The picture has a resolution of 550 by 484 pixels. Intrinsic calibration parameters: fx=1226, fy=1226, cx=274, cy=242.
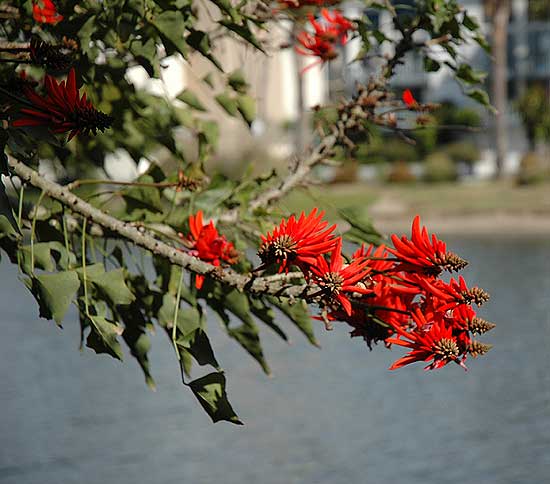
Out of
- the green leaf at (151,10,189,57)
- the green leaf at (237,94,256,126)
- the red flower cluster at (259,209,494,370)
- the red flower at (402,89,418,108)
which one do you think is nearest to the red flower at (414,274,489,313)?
the red flower cluster at (259,209,494,370)

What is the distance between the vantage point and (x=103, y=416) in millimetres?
8883

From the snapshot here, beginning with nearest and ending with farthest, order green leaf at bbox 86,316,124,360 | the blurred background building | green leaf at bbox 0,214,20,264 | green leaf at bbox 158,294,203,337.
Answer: green leaf at bbox 0,214,20,264 < green leaf at bbox 86,316,124,360 < green leaf at bbox 158,294,203,337 < the blurred background building

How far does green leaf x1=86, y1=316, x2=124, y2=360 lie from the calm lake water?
12.4ft

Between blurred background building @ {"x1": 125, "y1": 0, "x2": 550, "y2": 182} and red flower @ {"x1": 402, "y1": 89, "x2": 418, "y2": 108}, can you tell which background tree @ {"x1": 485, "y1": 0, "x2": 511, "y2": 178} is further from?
red flower @ {"x1": 402, "y1": 89, "x2": 418, "y2": 108}

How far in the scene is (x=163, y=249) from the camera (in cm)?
351

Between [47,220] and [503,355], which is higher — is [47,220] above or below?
above

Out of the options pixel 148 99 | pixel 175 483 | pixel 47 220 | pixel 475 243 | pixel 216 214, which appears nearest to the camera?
pixel 47 220

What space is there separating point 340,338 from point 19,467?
5.19 meters

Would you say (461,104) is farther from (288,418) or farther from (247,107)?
(247,107)

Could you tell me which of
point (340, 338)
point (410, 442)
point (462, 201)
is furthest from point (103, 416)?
point (462, 201)

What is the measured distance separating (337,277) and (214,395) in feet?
1.90

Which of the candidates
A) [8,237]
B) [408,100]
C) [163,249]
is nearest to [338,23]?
[408,100]

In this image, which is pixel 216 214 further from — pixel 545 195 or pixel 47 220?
pixel 545 195

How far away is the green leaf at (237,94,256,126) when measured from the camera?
481 centimetres
